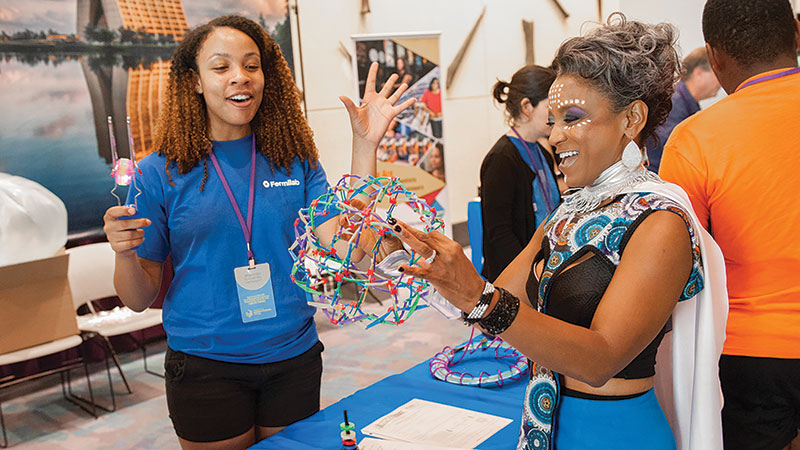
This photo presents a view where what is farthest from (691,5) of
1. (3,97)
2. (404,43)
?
(3,97)

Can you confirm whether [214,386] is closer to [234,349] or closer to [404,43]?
[234,349]

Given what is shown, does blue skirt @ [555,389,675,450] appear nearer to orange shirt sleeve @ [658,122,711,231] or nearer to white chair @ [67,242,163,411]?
orange shirt sleeve @ [658,122,711,231]

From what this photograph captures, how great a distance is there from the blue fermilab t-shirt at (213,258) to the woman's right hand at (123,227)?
0.16 metres

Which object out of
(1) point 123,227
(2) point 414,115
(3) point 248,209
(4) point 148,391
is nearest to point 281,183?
(3) point 248,209

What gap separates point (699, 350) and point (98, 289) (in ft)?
13.5

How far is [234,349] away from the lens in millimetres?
1790

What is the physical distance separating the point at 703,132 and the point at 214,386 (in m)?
1.37

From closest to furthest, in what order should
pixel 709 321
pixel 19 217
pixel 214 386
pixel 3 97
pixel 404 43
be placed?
pixel 709 321 → pixel 214 386 → pixel 19 217 → pixel 3 97 → pixel 404 43

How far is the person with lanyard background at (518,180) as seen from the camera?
303cm

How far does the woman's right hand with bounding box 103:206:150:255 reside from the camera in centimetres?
160

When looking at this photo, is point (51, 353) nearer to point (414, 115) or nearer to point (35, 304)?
point (35, 304)

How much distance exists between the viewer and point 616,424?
1.34m

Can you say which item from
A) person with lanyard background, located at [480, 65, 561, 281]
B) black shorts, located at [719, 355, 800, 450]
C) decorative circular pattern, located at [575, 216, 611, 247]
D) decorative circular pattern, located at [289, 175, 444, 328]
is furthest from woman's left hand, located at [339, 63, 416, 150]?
person with lanyard background, located at [480, 65, 561, 281]

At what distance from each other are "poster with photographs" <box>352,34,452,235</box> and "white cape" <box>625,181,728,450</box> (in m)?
4.43
